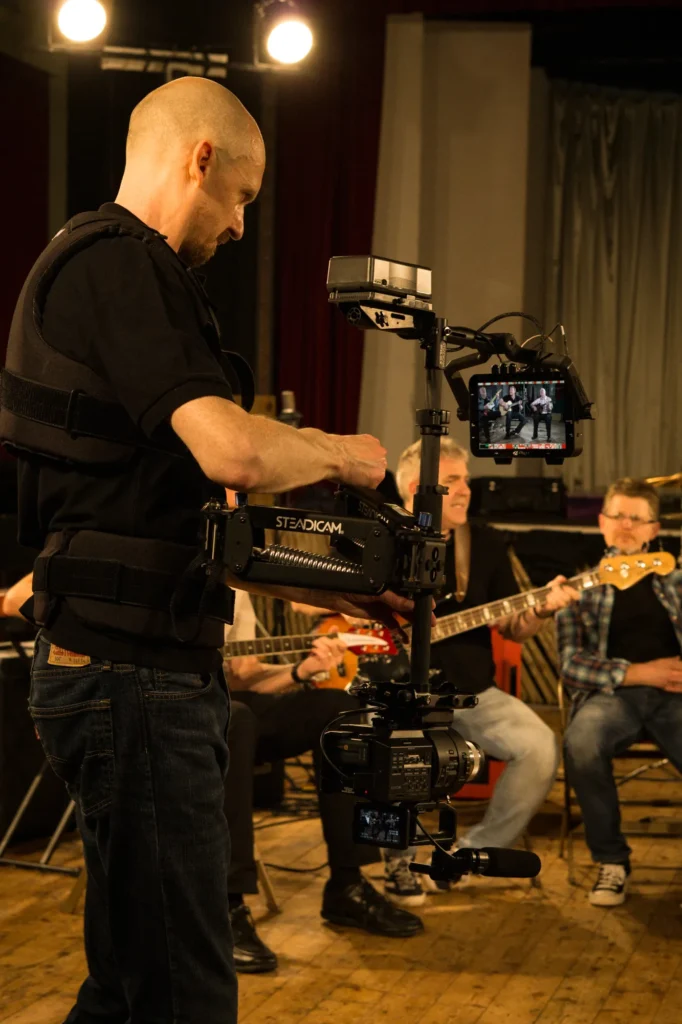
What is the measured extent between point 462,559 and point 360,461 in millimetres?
2575

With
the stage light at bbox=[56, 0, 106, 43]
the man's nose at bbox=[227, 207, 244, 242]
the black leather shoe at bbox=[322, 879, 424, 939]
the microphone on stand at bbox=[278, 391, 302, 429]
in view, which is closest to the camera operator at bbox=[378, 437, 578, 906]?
the black leather shoe at bbox=[322, 879, 424, 939]

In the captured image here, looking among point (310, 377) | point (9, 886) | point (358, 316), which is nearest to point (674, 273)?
point (310, 377)

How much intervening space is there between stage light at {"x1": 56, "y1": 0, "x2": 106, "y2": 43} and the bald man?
15.8 ft

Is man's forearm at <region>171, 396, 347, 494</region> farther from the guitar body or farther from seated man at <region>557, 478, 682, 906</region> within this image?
seated man at <region>557, 478, 682, 906</region>

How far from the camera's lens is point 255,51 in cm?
629

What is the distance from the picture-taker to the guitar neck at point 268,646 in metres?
3.85

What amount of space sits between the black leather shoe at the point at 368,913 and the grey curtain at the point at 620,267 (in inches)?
202

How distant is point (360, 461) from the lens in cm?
165

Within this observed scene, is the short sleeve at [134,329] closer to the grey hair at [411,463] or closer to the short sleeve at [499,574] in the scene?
the grey hair at [411,463]

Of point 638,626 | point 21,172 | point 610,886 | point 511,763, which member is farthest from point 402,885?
point 21,172

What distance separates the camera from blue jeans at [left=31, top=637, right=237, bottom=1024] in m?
1.60

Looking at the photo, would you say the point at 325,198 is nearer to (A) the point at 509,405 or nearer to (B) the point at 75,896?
(B) the point at 75,896

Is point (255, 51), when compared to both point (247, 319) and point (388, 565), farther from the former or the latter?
point (388, 565)

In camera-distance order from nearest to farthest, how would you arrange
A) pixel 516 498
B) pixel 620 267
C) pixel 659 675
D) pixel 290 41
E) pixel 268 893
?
1. pixel 268 893
2. pixel 659 675
3. pixel 290 41
4. pixel 516 498
5. pixel 620 267
